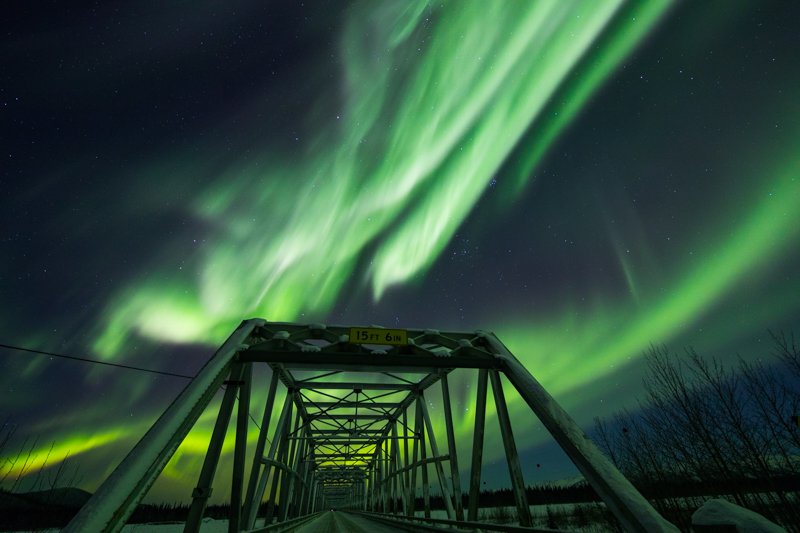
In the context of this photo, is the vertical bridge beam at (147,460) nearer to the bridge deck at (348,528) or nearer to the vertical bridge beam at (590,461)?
the vertical bridge beam at (590,461)

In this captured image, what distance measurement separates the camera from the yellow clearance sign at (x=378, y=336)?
9.52 meters

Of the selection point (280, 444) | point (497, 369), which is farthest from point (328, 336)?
point (280, 444)

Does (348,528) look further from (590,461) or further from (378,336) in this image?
(590,461)

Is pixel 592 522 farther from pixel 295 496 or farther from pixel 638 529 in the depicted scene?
pixel 638 529

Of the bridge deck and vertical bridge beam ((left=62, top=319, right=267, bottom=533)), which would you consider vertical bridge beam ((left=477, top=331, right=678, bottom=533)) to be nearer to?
vertical bridge beam ((left=62, top=319, right=267, bottom=533))

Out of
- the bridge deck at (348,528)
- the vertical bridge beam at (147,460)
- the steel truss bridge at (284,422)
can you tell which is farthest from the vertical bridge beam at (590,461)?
the bridge deck at (348,528)

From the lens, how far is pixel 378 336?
381 inches

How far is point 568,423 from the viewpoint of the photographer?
282 inches

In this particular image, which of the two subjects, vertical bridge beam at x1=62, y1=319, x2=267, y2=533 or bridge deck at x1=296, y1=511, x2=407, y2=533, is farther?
bridge deck at x1=296, y1=511, x2=407, y2=533

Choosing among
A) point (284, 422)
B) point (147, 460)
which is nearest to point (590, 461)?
point (147, 460)

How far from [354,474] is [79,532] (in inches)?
2285

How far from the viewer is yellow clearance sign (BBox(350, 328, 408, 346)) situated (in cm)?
952

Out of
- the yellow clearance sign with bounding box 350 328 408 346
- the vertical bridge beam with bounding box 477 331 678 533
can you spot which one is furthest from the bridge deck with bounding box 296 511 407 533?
Result: the vertical bridge beam with bounding box 477 331 678 533

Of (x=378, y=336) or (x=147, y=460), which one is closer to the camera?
(x=147, y=460)
